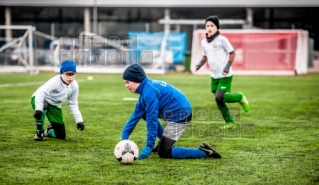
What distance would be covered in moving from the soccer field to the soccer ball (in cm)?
8

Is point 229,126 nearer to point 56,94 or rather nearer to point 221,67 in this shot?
point 221,67

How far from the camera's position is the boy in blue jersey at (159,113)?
7.07 m

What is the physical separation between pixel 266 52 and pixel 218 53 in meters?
18.8

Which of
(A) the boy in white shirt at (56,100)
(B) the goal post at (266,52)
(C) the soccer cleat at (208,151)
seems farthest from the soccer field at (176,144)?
(B) the goal post at (266,52)

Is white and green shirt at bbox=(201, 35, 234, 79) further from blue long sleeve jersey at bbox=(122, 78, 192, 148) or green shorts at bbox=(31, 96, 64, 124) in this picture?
blue long sleeve jersey at bbox=(122, 78, 192, 148)

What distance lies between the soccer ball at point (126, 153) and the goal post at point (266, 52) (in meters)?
21.9

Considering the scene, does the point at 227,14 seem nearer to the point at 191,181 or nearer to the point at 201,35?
the point at 201,35

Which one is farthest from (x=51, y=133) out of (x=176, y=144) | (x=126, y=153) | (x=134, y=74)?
(x=134, y=74)

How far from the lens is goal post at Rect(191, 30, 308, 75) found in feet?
95.0

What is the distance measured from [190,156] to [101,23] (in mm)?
33802

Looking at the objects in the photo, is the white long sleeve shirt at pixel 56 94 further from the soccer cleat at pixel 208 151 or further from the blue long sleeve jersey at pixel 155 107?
the soccer cleat at pixel 208 151

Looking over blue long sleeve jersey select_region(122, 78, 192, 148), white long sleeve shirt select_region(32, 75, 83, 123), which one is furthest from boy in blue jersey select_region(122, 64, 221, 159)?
white long sleeve shirt select_region(32, 75, 83, 123)

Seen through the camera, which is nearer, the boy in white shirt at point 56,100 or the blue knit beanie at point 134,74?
the blue knit beanie at point 134,74

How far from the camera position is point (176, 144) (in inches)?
344
